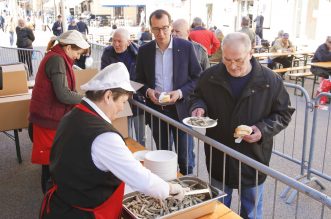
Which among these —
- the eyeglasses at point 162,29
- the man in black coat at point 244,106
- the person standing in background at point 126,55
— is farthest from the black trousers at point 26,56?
the man in black coat at point 244,106

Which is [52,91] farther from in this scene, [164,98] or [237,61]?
[237,61]

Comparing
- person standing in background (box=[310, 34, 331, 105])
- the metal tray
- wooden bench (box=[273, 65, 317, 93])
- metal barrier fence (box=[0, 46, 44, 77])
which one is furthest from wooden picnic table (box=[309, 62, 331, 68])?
the metal tray

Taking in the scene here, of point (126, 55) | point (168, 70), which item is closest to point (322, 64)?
point (126, 55)

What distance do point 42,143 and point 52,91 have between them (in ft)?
1.78

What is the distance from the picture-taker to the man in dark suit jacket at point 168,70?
149 inches

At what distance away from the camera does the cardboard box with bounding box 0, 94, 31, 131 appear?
15.6 feet

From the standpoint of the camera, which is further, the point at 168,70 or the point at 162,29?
the point at 168,70

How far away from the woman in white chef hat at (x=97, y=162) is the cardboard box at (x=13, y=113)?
309 centimetres

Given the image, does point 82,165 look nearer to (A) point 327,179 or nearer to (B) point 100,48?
(A) point 327,179

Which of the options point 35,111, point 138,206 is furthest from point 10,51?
point 138,206

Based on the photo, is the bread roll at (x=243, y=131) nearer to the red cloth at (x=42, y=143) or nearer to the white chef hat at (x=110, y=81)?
the white chef hat at (x=110, y=81)

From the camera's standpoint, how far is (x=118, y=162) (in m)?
1.80

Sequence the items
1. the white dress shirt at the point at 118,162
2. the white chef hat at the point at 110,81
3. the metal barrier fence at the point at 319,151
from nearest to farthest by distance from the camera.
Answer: the white dress shirt at the point at 118,162 < the white chef hat at the point at 110,81 < the metal barrier fence at the point at 319,151

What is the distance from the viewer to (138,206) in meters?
2.15
